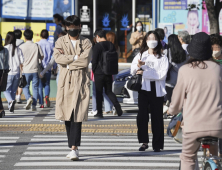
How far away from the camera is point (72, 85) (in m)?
7.47

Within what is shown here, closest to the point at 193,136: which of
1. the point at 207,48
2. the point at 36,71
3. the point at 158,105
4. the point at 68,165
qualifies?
the point at 207,48

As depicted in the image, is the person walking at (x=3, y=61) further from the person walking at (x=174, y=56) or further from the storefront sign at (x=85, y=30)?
the storefront sign at (x=85, y=30)

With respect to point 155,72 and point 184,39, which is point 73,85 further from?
point 184,39

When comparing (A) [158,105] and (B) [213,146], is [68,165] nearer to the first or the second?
(A) [158,105]

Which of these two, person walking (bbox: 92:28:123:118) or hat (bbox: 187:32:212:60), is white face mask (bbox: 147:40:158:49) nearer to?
hat (bbox: 187:32:212:60)

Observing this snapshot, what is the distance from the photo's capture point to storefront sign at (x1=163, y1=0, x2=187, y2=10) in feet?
70.7

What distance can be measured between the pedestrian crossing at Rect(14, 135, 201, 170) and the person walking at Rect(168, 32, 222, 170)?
2.29 metres

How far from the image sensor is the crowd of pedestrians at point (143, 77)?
15.5 ft

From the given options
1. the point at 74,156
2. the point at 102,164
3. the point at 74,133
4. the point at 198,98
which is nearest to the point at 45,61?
the point at 74,133

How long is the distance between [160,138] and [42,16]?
14.6 meters

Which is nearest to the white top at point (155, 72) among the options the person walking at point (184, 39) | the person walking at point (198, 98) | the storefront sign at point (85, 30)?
the person walking at point (184, 39)

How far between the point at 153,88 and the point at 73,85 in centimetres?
128

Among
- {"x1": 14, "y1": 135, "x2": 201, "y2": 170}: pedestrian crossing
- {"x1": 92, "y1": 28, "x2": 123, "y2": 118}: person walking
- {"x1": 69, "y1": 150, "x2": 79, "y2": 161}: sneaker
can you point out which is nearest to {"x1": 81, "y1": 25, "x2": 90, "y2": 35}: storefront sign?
{"x1": 92, "y1": 28, "x2": 123, "y2": 118}: person walking

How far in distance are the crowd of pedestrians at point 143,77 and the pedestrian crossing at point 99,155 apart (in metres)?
0.23
